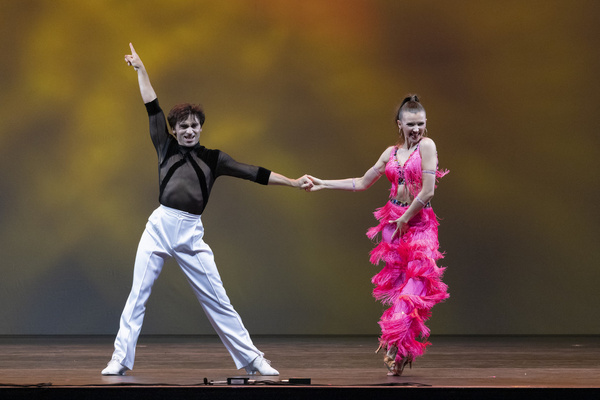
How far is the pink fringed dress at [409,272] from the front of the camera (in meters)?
3.80

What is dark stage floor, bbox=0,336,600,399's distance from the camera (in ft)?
9.39

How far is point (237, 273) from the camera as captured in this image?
21.5 ft

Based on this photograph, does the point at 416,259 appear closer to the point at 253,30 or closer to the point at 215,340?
the point at 215,340

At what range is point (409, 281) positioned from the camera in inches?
152

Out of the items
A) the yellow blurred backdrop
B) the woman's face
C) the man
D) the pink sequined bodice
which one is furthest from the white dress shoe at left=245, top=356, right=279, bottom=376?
the yellow blurred backdrop

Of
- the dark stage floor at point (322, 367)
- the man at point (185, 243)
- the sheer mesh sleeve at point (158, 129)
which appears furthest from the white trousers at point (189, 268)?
the sheer mesh sleeve at point (158, 129)

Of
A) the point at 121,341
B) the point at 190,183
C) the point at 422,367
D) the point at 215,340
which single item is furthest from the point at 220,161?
the point at 215,340

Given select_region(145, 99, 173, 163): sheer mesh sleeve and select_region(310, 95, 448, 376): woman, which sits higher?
select_region(145, 99, 173, 163): sheer mesh sleeve

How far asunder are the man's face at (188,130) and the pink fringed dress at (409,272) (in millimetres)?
964

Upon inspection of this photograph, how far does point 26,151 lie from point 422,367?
374 cm

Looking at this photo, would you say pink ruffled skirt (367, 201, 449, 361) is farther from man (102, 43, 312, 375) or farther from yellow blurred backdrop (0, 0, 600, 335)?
yellow blurred backdrop (0, 0, 600, 335)

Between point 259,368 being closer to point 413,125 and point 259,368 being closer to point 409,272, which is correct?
point 409,272

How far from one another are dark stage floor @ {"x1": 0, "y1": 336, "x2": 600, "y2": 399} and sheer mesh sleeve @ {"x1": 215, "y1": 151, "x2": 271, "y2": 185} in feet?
3.25

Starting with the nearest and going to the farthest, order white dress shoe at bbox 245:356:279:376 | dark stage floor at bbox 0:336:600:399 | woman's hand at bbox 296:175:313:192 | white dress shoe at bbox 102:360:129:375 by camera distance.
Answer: dark stage floor at bbox 0:336:600:399 < white dress shoe at bbox 102:360:129:375 < white dress shoe at bbox 245:356:279:376 < woman's hand at bbox 296:175:313:192
